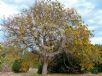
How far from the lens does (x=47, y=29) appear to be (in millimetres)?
28453

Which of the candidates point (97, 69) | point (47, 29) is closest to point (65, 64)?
point (97, 69)

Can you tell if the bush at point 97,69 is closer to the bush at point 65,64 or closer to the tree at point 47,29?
the bush at point 65,64

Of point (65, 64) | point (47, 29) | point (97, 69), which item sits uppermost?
point (47, 29)

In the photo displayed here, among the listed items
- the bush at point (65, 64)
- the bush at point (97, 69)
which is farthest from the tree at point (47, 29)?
the bush at point (97, 69)

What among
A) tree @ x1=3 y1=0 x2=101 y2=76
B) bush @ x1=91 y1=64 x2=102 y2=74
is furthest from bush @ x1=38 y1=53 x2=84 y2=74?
tree @ x1=3 y1=0 x2=101 y2=76

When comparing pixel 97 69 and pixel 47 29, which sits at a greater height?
pixel 47 29

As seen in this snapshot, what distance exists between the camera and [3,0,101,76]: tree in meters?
28.2

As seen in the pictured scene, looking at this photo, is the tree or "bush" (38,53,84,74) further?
"bush" (38,53,84,74)

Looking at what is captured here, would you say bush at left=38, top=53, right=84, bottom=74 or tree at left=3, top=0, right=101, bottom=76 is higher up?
tree at left=3, top=0, right=101, bottom=76

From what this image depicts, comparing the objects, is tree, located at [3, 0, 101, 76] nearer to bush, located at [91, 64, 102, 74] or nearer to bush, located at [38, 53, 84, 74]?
bush, located at [38, 53, 84, 74]

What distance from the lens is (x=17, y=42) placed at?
2827cm

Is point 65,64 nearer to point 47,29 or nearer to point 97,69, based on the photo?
A: point 97,69

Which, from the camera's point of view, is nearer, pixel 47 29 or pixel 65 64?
pixel 47 29

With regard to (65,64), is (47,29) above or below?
above
